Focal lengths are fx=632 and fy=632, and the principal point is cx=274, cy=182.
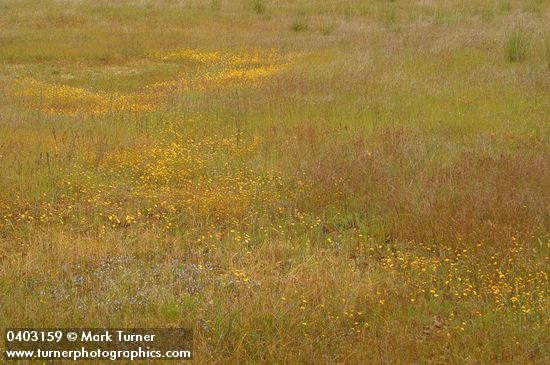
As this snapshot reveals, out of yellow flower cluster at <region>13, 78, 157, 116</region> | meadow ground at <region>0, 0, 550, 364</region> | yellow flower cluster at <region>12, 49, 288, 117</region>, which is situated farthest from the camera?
yellow flower cluster at <region>12, 49, 288, 117</region>

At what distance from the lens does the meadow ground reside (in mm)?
5055

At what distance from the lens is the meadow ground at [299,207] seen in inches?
199

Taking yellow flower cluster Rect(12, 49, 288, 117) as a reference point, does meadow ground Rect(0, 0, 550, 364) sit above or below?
below

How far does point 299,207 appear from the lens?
311 inches

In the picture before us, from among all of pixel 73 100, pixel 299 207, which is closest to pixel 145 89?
pixel 73 100

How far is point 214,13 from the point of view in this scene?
1182 inches

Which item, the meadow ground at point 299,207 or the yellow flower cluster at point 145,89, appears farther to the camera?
the yellow flower cluster at point 145,89

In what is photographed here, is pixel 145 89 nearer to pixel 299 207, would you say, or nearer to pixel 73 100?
pixel 73 100

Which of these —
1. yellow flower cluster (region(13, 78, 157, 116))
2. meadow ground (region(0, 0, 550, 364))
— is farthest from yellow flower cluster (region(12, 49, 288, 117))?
meadow ground (region(0, 0, 550, 364))

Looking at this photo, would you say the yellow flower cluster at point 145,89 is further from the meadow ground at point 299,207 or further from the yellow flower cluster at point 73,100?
Result: the meadow ground at point 299,207

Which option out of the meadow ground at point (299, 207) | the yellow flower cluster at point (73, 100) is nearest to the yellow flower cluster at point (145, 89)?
the yellow flower cluster at point (73, 100)

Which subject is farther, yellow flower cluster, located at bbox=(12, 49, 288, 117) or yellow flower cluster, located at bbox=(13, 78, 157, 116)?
yellow flower cluster, located at bbox=(12, 49, 288, 117)

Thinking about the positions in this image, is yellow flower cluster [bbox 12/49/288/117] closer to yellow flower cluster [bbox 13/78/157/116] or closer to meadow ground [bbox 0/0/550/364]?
yellow flower cluster [bbox 13/78/157/116]

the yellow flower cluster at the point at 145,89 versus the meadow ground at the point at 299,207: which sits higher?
the yellow flower cluster at the point at 145,89
